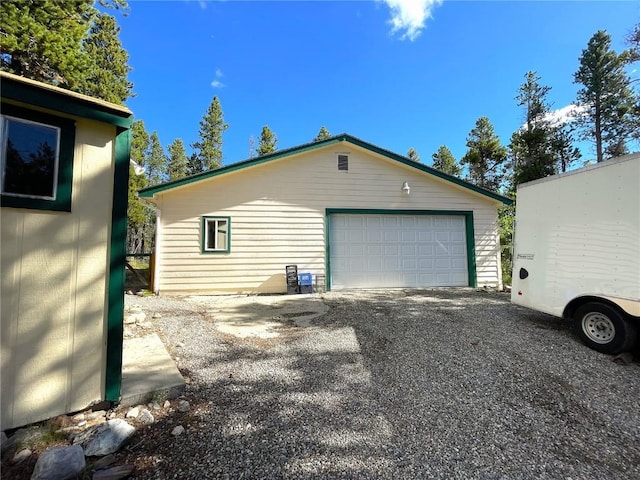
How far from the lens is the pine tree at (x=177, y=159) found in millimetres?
32281

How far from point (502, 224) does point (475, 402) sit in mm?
14043

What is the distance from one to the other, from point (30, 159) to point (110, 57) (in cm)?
2166

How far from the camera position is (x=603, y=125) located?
17219 millimetres

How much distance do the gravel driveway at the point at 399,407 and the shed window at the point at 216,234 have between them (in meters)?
3.64

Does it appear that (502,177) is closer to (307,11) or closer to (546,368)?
(307,11)

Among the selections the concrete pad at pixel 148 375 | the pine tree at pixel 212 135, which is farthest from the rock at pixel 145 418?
the pine tree at pixel 212 135

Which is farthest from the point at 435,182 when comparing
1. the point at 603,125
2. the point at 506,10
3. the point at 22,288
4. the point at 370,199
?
the point at 603,125

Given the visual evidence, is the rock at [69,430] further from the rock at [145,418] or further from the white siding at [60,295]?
the rock at [145,418]

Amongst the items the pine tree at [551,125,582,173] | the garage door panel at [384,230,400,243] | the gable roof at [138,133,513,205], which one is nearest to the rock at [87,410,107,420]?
the gable roof at [138,133,513,205]

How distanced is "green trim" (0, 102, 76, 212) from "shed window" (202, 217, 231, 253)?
5828 mm

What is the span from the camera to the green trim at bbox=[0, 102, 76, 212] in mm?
2023

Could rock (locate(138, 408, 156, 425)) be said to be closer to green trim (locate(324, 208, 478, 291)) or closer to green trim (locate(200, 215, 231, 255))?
green trim (locate(200, 215, 231, 255))

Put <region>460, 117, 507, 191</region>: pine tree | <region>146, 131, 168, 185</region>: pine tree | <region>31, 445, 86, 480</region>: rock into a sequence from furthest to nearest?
<region>146, 131, 168, 185</region>: pine tree, <region>460, 117, 507, 191</region>: pine tree, <region>31, 445, 86, 480</region>: rock

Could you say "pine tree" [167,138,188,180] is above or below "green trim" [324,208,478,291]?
above
